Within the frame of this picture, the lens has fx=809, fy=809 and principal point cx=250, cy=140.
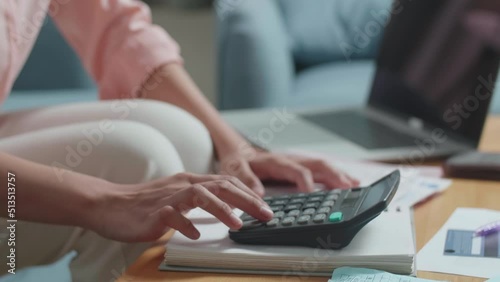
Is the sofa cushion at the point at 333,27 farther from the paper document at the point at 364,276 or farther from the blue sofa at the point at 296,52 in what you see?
the paper document at the point at 364,276

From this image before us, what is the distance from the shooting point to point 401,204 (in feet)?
3.12

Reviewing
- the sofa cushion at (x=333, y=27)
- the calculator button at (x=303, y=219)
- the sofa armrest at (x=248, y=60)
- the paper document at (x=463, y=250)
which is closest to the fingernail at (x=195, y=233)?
the calculator button at (x=303, y=219)

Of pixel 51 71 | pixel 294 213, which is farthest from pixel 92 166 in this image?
pixel 51 71

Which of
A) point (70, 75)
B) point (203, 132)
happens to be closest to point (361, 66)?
point (70, 75)

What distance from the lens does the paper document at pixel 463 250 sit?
2.51 ft

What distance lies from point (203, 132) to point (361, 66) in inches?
51.5

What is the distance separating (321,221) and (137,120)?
1.25 ft

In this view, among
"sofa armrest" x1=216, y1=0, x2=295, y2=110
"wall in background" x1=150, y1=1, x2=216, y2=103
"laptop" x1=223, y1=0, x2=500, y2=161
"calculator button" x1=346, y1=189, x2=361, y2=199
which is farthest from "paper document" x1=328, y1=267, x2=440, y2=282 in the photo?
"wall in background" x1=150, y1=1, x2=216, y2=103

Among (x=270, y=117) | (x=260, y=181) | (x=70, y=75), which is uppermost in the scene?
(x=260, y=181)

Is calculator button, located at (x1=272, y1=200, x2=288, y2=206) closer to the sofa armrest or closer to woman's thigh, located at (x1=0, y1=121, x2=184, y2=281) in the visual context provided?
woman's thigh, located at (x1=0, y1=121, x2=184, y2=281)

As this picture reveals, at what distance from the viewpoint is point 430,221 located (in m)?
0.92

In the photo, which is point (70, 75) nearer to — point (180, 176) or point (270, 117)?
point (270, 117)

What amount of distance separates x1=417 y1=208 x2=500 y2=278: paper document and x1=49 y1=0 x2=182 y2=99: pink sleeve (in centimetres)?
53

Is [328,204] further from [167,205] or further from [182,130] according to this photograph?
[182,130]
